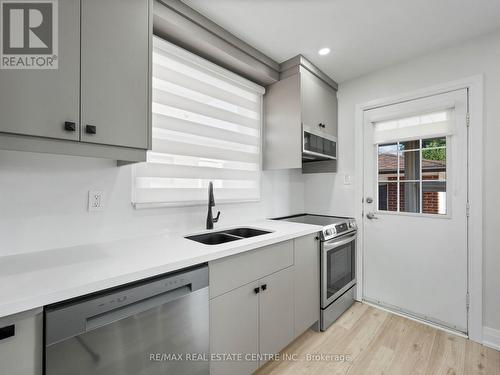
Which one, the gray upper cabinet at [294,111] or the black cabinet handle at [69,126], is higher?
the gray upper cabinet at [294,111]

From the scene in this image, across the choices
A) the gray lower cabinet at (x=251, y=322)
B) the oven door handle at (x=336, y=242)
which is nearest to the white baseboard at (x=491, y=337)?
the oven door handle at (x=336, y=242)

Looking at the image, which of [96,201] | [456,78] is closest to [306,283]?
[96,201]

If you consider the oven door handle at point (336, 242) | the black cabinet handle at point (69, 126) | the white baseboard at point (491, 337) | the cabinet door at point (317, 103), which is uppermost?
the cabinet door at point (317, 103)

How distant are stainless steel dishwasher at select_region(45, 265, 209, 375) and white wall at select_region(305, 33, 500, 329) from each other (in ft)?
6.78

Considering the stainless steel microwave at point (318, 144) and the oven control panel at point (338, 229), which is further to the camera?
the stainless steel microwave at point (318, 144)

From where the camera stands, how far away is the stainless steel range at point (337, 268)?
2.03 m

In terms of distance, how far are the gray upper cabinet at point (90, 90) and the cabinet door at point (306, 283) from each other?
4.51ft

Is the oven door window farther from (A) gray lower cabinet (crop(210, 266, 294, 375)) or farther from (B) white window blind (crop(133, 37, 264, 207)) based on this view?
(B) white window blind (crop(133, 37, 264, 207))

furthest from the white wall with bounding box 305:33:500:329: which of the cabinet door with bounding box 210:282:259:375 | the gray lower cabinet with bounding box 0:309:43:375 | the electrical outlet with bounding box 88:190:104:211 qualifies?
the gray lower cabinet with bounding box 0:309:43:375

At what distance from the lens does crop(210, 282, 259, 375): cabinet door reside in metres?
1.26

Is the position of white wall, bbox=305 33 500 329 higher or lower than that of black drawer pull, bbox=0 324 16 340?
higher

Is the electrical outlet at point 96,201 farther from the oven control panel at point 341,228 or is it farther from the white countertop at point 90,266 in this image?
the oven control panel at point 341,228

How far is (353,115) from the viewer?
2584 millimetres

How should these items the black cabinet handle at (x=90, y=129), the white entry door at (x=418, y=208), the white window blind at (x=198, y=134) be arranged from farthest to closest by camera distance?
the white entry door at (x=418, y=208) < the white window blind at (x=198, y=134) < the black cabinet handle at (x=90, y=129)
